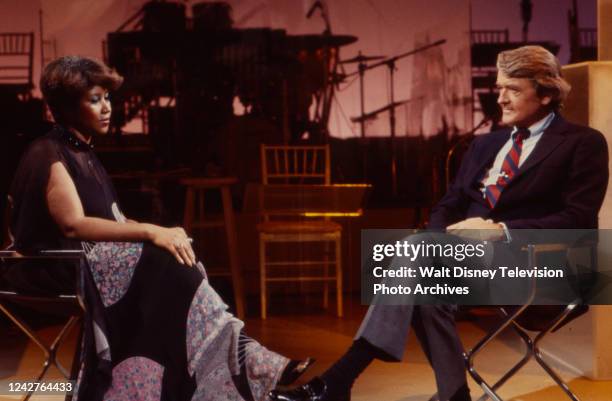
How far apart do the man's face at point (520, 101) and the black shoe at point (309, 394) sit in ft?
3.69

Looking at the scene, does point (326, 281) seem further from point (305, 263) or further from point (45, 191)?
point (45, 191)

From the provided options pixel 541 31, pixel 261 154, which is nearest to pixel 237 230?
pixel 261 154

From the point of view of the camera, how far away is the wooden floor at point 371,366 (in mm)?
3473

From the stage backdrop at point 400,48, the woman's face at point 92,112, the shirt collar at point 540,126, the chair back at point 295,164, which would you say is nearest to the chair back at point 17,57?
the stage backdrop at point 400,48

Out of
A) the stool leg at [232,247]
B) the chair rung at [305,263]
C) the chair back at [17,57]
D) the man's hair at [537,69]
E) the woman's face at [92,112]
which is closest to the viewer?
the woman's face at [92,112]

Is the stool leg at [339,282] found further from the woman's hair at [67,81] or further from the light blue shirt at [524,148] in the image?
the woman's hair at [67,81]

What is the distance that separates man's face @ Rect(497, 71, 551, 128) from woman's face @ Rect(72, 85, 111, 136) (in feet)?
4.30

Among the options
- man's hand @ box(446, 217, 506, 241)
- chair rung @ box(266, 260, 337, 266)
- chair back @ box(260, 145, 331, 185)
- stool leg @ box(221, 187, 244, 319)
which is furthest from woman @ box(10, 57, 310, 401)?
chair back @ box(260, 145, 331, 185)

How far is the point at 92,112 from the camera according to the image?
9.54 ft

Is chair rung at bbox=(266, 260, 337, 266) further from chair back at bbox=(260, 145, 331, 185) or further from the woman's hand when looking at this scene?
the woman's hand

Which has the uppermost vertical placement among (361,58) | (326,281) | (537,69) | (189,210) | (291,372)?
(361,58)

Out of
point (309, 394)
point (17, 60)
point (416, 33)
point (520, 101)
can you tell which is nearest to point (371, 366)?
point (309, 394)

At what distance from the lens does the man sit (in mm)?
2746

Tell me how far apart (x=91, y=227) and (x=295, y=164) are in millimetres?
3201
